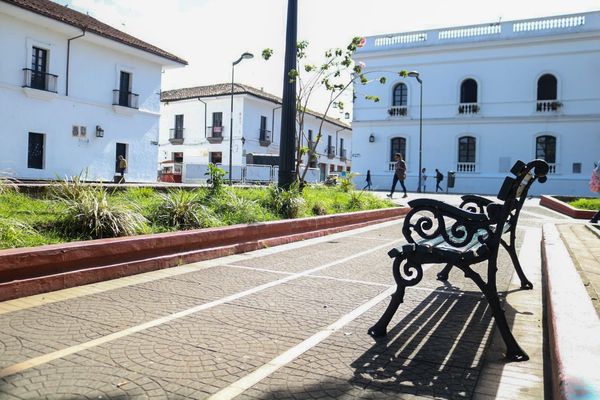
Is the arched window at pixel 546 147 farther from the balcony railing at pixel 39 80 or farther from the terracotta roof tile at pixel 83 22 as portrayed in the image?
the balcony railing at pixel 39 80

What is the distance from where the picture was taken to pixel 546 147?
31.3m

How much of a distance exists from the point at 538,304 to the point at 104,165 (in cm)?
2632

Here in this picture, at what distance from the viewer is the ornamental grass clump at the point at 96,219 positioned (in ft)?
17.9

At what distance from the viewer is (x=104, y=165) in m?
27.0

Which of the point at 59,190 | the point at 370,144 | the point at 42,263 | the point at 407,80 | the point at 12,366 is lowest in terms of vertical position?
the point at 12,366

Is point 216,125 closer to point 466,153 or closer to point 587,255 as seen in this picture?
point 466,153

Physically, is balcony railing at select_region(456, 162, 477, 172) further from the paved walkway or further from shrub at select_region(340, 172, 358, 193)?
the paved walkway

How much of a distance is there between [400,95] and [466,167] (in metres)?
7.12

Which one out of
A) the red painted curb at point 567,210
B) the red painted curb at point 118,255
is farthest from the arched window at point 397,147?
the red painted curb at point 118,255

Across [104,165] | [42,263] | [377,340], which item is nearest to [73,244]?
[42,263]

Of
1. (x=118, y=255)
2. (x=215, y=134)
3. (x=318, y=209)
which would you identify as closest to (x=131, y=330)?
(x=118, y=255)

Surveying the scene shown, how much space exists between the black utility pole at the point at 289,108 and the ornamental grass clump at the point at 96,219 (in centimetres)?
390

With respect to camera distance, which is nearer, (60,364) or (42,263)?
(60,364)

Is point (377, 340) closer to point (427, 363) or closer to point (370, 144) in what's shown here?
point (427, 363)
